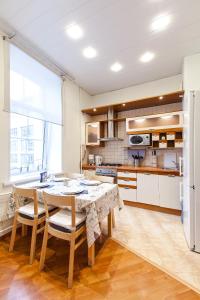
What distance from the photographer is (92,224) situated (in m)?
1.66

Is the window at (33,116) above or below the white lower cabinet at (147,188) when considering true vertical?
above

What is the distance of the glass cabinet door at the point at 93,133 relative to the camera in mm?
4137

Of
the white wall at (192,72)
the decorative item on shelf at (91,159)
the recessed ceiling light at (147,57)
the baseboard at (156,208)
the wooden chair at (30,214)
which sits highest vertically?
the recessed ceiling light at (147,57)

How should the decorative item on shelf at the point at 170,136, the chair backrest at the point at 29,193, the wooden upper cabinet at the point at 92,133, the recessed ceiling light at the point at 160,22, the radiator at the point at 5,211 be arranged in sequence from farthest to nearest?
the wooden upper cabinet at the point at 92,133
the decorative item on shelf at the point at 170,136
the radiator at the point at 5,211
the recessed ceiling light at the point at 160,22
the chair backrest at the point at 29,193

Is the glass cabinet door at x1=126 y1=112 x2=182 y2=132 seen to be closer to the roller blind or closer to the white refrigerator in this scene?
the white refrigerator

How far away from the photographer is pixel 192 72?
2.81 m

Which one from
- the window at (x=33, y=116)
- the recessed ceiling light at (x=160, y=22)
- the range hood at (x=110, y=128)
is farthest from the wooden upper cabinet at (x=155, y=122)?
the window at (x=33, y=116)

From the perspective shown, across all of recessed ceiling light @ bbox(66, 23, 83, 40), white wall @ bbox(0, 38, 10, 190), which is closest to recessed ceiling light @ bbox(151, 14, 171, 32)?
recessed ceiling light @ bbox(66, 23, 83, 40)

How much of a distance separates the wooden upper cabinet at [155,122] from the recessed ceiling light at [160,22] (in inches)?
61.2

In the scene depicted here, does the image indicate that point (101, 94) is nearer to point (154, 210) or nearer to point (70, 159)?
point (70, 159)

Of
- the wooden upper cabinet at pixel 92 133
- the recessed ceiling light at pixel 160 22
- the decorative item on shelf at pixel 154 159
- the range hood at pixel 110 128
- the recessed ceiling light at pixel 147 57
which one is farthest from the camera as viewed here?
the wooden upper cabinet at pixel 92 133

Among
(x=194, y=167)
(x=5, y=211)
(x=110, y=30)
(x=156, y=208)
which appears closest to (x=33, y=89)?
(x=110, y=30)

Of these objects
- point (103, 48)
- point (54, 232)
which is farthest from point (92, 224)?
point (103, 48)

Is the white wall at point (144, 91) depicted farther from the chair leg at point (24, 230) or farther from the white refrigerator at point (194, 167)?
the chair leg at point (24, 230)
